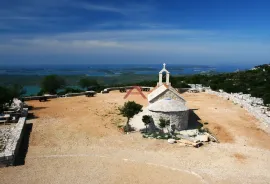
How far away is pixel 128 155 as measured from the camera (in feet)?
52.2

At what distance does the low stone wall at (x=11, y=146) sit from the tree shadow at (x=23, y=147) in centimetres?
31

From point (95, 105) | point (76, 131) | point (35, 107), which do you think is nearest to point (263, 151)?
point (76, 131)

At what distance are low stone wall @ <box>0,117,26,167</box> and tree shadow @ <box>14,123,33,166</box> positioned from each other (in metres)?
0.31

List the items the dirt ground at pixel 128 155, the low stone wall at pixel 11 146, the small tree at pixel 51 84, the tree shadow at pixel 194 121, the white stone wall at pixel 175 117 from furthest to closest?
the small tree at pixel 51 84 → the tree shadow at pixel 194 121 → the white stone wall at pixel 175 117 → the low stone wall at pixel 11 146 → the dirt ground at pixel 128 155

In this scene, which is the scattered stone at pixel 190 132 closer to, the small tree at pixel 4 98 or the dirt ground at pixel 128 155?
the dirt ground at pixel 128 155

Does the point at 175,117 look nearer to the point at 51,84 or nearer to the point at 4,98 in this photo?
the point at 4,98

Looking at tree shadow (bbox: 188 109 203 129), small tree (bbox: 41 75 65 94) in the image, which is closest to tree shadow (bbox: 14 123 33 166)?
tree shadow (bbox: 188 109 203 129)

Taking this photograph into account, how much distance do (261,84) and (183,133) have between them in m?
36.0

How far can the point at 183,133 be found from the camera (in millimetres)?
20016

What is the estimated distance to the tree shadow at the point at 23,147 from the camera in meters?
14.8

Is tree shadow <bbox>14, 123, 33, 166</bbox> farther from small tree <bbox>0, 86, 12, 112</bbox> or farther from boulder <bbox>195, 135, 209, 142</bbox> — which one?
boulder <bbox>195, 135, 209, 142</bbox>

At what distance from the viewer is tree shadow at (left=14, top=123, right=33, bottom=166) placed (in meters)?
14.8

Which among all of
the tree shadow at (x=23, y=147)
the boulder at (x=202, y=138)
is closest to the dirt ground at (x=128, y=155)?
the tree shadow at (x=23, y=147)

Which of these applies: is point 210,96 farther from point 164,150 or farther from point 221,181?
point 221,181
